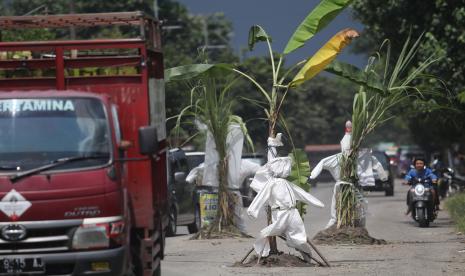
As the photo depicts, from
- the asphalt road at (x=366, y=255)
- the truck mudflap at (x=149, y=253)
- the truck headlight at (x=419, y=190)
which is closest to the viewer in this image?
the truck mudflap at (x=149, y=253)

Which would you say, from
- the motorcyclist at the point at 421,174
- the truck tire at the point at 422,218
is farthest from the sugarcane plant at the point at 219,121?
the motorcyclist at the point at 421,174

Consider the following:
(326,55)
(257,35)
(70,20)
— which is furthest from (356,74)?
(70,20)

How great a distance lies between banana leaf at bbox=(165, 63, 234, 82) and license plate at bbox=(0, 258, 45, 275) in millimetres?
6859

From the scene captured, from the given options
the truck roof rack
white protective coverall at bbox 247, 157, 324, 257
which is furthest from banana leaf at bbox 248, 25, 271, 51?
the truck roof rack

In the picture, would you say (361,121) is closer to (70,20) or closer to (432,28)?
(70,20)

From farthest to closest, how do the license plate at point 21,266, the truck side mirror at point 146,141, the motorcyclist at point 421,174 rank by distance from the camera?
1. the motorcyclist at point 421,174
2. the truck side mirror at point 146,141
3. the license plate at point 21,266

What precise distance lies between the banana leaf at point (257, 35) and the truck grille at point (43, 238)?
753cm

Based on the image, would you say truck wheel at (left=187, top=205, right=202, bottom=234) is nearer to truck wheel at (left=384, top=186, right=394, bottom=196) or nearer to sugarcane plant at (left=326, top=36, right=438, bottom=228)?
sugarcane plant at (left=326, top=36, right=438, bottom=228)

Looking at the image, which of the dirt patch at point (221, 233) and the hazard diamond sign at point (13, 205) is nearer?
the hazard diamond sign at point (13, 205)

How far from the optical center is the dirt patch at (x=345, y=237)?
712 inches

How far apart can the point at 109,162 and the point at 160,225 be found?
2266 millimetres

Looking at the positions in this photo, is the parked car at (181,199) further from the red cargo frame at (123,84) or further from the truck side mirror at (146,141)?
the truck side mirror at (146,141)

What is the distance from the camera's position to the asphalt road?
46.0ft

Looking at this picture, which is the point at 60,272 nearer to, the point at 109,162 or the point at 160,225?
the point at 109,162
